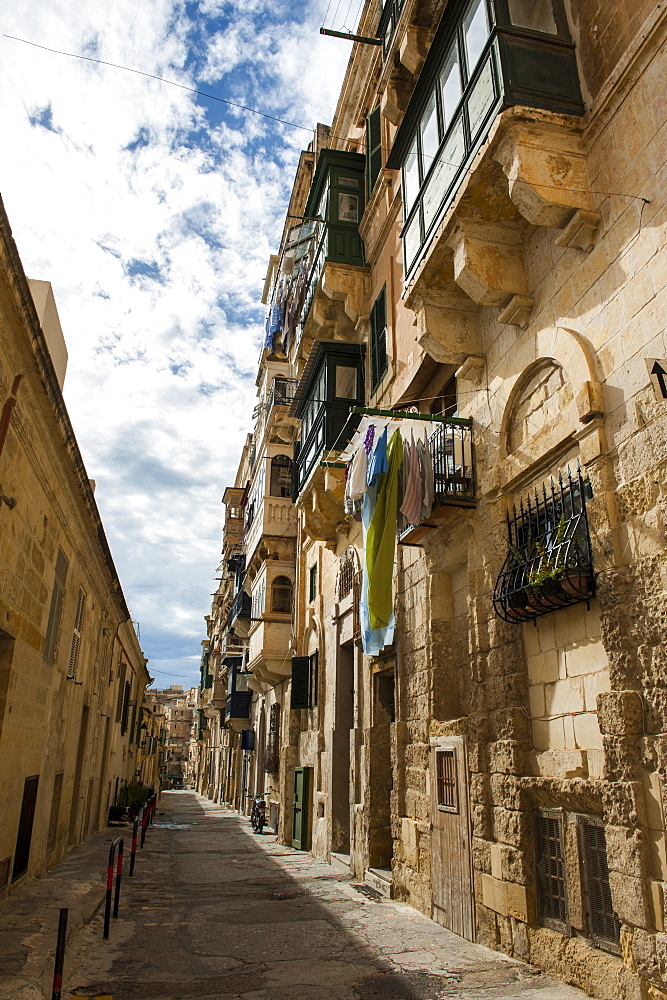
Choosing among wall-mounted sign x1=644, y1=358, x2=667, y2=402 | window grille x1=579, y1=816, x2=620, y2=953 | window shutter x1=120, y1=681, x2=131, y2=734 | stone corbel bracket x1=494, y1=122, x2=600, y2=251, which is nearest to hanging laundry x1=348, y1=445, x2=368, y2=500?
stone corbel bracket x1=494, y1=122, x2=600, y2=251

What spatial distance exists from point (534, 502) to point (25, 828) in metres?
7.79

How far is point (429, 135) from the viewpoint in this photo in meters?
8.47

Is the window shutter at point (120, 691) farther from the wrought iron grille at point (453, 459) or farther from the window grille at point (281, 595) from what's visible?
the wrought iron grille at point (453, 459)

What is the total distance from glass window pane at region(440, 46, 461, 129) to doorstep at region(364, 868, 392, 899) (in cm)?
971

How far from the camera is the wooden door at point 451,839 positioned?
7.05 m

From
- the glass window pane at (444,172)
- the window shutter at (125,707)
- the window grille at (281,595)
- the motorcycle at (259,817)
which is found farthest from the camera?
the window shutter at (125,707)

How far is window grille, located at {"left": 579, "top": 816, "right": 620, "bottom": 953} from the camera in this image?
5.06 m

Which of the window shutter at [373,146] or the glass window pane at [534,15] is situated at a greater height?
the window shutter at [373,146]

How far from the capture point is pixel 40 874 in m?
9.88

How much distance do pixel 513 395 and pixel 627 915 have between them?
475 centimetres

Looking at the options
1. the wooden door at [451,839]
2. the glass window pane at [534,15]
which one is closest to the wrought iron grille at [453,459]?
the wooden door at [451,839]

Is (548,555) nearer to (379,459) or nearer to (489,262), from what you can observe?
(379,459)

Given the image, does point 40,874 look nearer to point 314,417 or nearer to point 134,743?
point 314,417

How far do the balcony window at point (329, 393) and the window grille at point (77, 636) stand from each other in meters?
5.29
